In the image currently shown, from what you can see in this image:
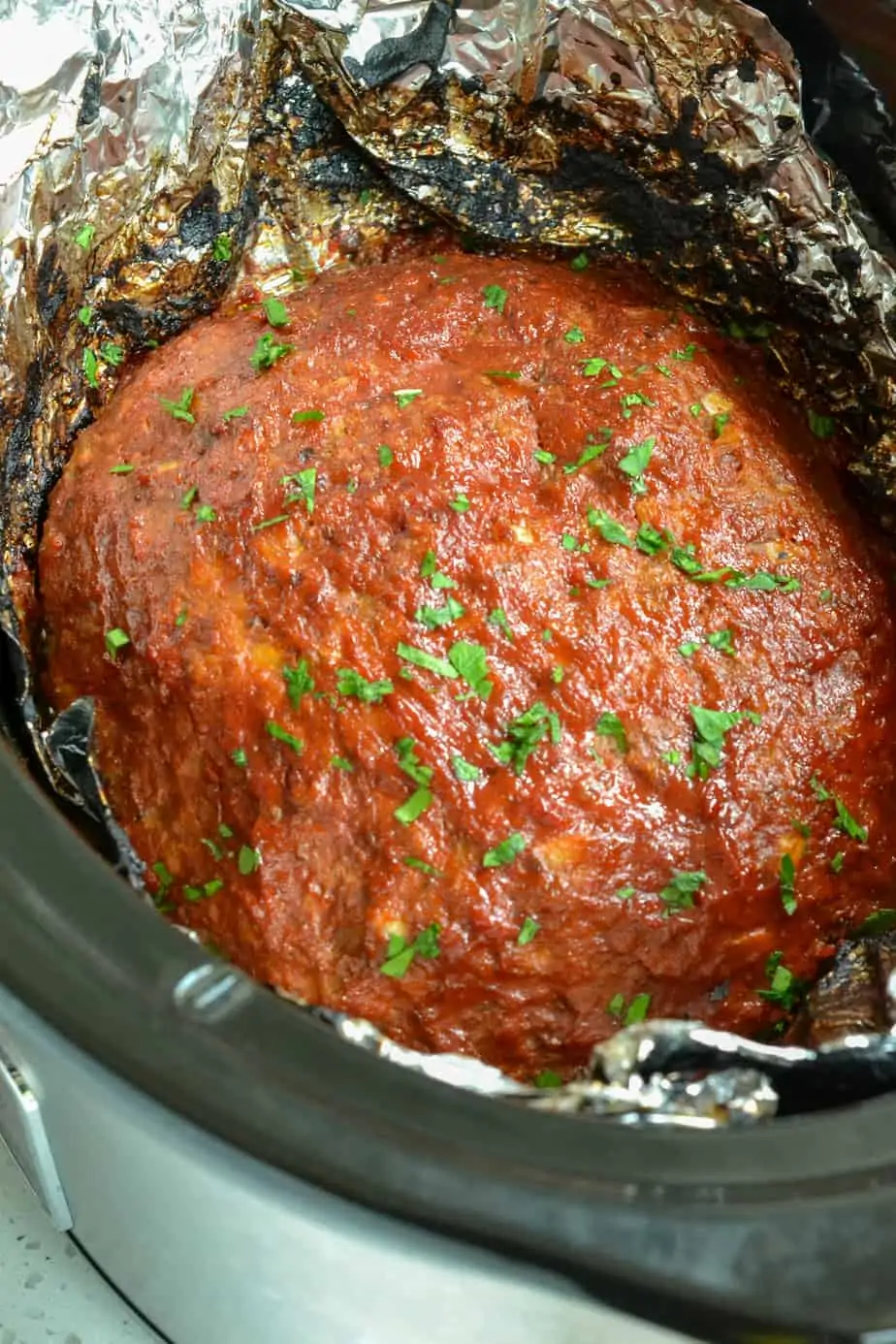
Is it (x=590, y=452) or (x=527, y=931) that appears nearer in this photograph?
(x=527, y=931)

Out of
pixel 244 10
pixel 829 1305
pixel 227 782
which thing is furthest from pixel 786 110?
pixel 829 1305

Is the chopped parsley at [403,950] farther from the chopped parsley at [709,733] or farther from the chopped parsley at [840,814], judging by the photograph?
the chopped parsley at [840,814]

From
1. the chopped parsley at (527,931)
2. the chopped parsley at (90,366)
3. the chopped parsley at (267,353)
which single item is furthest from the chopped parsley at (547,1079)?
the chopped parsley at (90,366)

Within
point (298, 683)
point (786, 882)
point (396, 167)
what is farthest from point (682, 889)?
point (396, 167)

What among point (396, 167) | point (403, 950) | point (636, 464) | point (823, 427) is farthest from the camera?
point (396, 167)

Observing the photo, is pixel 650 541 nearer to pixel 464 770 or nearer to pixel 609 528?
pixel 609 528

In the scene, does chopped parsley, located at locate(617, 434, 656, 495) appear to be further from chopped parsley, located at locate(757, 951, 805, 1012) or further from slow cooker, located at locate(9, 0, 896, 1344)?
Answer: slow cooker, located at locate(9, 0, 896, 1344)

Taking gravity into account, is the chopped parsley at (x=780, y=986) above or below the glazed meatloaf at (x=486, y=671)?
below
